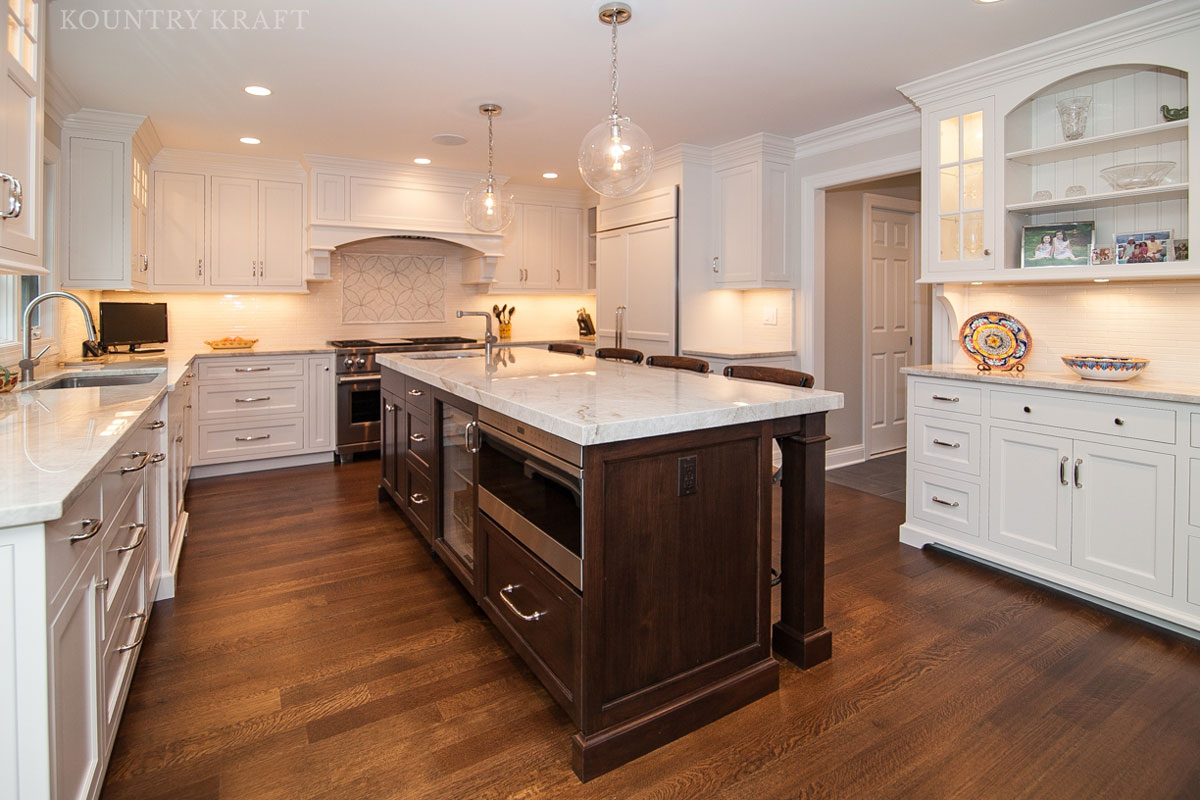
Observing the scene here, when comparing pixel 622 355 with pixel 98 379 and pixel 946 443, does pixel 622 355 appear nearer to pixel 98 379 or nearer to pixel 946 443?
pixel 946 443

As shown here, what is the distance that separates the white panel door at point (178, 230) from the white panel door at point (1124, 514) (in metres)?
5.66

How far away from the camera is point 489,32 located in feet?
9.84

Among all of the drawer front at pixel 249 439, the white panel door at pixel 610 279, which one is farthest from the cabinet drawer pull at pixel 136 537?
the white panel door at pixel 610 279

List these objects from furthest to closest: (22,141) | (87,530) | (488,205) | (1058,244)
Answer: (488,205)
(1058,244)
(22,141)
(87,530)

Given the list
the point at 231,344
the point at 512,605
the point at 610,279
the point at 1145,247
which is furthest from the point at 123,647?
the point at 610,279

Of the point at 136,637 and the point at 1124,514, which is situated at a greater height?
the point at 1124,514

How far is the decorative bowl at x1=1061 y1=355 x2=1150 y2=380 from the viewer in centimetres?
281

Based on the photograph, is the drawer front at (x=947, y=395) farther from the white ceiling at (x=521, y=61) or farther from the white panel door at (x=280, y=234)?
the white panel door at (x=280, y=234)

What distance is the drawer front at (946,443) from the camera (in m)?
3.20

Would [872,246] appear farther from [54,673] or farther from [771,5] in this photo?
[54,673]

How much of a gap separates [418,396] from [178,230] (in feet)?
10.1

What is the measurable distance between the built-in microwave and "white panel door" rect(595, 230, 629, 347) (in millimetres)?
3526

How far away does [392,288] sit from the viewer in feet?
20.2

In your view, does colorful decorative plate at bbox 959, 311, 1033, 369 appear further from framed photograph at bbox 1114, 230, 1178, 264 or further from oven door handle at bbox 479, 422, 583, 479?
oven door handle at bbox 479, 422, 583, 479
